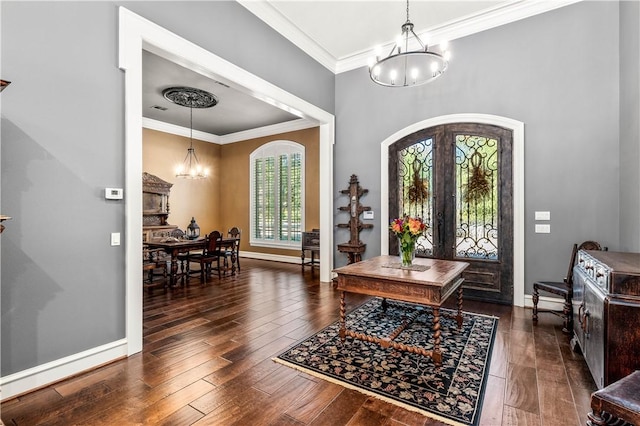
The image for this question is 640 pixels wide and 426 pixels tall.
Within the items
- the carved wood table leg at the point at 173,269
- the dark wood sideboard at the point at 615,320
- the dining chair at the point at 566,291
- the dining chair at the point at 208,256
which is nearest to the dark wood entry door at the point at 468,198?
the dining chair at the point at 566,291

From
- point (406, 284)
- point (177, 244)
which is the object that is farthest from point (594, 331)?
point (177, 244)

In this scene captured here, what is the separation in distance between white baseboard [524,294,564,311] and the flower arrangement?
2297 millimetres

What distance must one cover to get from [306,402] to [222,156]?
8438mm

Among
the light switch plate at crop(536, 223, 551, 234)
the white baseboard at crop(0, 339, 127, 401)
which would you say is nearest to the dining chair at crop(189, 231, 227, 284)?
the white baseboard at crop(0, 339, 127, 401)

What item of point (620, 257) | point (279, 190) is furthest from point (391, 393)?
point (279, 190)

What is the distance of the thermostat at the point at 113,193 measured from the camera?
264 cm

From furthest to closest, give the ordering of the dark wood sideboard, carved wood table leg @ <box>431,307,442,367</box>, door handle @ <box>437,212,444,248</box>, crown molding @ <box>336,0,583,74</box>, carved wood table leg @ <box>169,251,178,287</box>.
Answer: carved wood table leg @ <box>169,251,178,287</box> < door handle @ <box>437,212,444,248</box> < crown molding @ <box>336,0,583,74</box> < carved wood table leg @ <box>431,307,442,367</box> < the dark wood sideboard

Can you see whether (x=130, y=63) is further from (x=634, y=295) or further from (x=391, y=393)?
(x=634, y=295)

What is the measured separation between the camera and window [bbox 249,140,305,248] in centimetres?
801

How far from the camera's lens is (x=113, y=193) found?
2672mm

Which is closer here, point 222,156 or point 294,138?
point 294,138

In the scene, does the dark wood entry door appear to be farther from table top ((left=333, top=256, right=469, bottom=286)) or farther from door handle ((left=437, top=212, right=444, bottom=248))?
table top ((left=333, top=256, right=469, bottom=286))

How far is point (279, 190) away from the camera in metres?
8.35

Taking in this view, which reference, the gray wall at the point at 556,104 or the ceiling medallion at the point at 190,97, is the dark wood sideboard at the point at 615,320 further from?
the ceiling medallion at the point at 190,97
